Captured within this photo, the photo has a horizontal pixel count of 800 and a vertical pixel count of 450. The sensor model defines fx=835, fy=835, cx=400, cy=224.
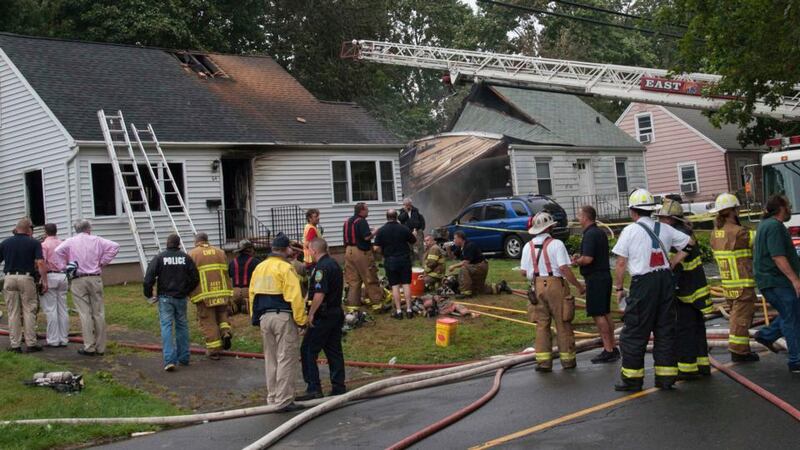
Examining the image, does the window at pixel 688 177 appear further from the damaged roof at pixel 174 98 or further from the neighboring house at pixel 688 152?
the damaged roof at pixel 174 98

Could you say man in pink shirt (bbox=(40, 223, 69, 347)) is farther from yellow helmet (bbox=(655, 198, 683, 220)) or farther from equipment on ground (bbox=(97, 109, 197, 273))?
yellow helmet (bbox=(655, 198, 683, 220))

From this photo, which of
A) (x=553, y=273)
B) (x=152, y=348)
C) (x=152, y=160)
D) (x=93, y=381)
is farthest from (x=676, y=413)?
(x=152, y=160)

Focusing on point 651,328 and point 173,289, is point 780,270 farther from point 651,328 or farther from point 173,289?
point 173,289

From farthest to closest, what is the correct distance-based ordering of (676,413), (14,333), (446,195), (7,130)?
(446,195) < (7,130) < (14,333) < (676,413)

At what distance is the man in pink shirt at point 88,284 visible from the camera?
1166cm

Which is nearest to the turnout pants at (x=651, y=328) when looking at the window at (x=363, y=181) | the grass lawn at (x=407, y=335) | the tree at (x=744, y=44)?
the grass lawn at (x=407, y=335)

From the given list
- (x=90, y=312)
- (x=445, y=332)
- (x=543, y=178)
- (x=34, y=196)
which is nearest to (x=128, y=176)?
(x=34, y=196)

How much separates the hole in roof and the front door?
13.1 meters

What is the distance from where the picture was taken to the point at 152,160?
20.1 metres

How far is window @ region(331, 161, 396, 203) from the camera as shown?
23.7m

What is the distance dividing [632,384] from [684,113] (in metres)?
34.2

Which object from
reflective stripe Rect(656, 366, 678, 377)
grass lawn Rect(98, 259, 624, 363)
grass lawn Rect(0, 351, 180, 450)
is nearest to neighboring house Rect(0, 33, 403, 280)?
grass lawn Rect(98, 259, 624, 363)

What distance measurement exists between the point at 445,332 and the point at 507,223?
34.0 ft

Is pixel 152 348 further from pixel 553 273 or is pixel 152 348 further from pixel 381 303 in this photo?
pixel 553 273
